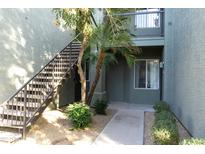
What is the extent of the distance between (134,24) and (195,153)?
11145 millimetres

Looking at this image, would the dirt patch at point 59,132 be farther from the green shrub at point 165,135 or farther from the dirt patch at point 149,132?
the green shrub at point 165,135

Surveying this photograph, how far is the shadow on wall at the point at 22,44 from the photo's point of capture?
8.70 metres

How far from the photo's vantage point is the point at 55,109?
11.1 meters

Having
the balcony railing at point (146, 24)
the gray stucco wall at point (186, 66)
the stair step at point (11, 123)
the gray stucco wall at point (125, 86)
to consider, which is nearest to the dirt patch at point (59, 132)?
the stair step at point (11, 123)

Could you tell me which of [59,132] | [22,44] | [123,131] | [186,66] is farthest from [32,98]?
[186,66]

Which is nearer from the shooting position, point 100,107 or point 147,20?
point 100,107

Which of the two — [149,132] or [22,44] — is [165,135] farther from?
[22,44]

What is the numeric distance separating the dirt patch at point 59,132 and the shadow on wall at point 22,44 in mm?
1522

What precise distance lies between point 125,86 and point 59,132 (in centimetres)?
795

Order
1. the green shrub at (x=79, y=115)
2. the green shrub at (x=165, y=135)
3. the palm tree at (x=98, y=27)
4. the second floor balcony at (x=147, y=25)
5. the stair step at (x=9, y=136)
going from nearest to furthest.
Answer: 1. the green shrub at (x=165, y=135)
2. the stair step at (x=9, y=136)
3. the palm tree at (x=98, y=27)
4. the green shrub at (x=79, y=115)
5. the second floor balcony at (x=147, y=25)

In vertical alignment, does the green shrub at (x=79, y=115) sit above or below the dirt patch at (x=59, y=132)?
above

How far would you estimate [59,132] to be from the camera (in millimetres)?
7891

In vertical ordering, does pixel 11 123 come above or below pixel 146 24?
below

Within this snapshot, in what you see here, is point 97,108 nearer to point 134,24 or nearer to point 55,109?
point 55,109
